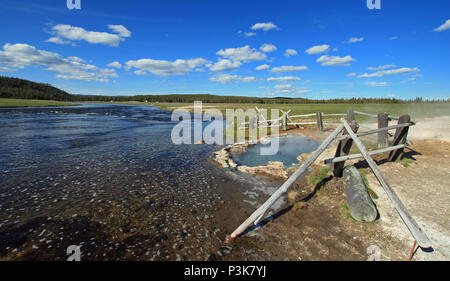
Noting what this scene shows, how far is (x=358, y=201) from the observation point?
6.79 m

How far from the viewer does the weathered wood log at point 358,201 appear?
6.42 m

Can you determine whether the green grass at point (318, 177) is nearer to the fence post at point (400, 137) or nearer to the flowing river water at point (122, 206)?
the flowing river water at point (122, 206)

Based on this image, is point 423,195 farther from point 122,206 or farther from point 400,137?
point 122,206

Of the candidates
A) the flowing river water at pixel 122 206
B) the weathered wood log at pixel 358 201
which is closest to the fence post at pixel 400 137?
the weathered wood log at pixel 358 201

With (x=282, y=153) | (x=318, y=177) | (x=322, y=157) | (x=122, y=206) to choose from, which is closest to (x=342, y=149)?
(x=318, y=177)

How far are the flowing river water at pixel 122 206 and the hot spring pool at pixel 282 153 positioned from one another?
3.10m

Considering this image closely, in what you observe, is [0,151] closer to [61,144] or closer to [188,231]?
[61,144]

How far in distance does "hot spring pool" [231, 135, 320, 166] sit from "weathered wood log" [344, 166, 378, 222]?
633 cm

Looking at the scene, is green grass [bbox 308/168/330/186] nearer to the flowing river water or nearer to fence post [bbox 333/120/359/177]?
fence post [bbox 333/120/359/177]

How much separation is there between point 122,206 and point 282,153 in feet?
42.3

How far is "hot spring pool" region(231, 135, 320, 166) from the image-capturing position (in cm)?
1473

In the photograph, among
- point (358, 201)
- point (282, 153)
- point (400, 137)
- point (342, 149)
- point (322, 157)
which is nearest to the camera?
point (358, 201)

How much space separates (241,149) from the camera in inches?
711
